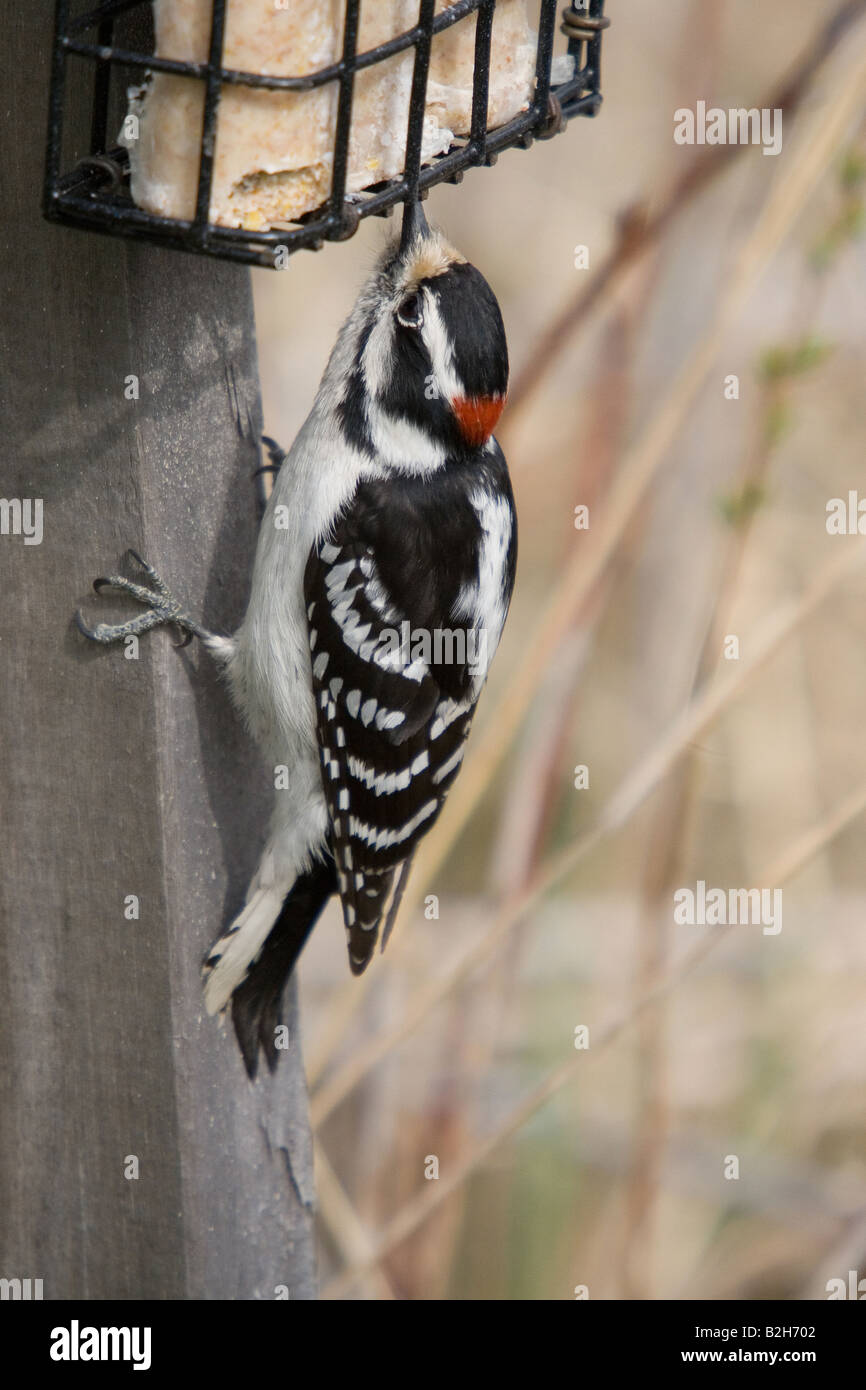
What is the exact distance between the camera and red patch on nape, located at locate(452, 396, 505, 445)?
2.22m

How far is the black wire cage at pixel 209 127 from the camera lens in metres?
1.58

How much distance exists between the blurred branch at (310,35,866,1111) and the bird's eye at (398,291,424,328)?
481mm

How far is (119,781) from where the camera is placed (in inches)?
80.4

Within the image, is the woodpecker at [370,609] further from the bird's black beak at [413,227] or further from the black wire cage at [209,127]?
the black wire cage at [209,127]

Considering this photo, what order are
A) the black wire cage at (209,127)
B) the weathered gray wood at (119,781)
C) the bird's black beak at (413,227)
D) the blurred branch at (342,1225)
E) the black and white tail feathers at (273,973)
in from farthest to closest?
the blurred branch at (342,1225) < the black and white tail feathers at (273,973) < the bird's black beak at (413,227) < the weathered gray wood at (119,781) < the black wire cage at (209,127)

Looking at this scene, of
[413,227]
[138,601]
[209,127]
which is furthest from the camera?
[413,227]

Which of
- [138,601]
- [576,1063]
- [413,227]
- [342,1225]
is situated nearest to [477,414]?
[413,227]

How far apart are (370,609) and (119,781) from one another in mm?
503

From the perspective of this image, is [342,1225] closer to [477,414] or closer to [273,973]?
[273,973]

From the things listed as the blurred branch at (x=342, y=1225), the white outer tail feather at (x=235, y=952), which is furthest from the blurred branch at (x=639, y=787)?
the white outer tail feather at (x=235, y=952)

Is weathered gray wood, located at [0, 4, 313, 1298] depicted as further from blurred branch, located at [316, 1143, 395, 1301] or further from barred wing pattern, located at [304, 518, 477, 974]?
blurred branch, located at [316, 1143, 395, 1301]
